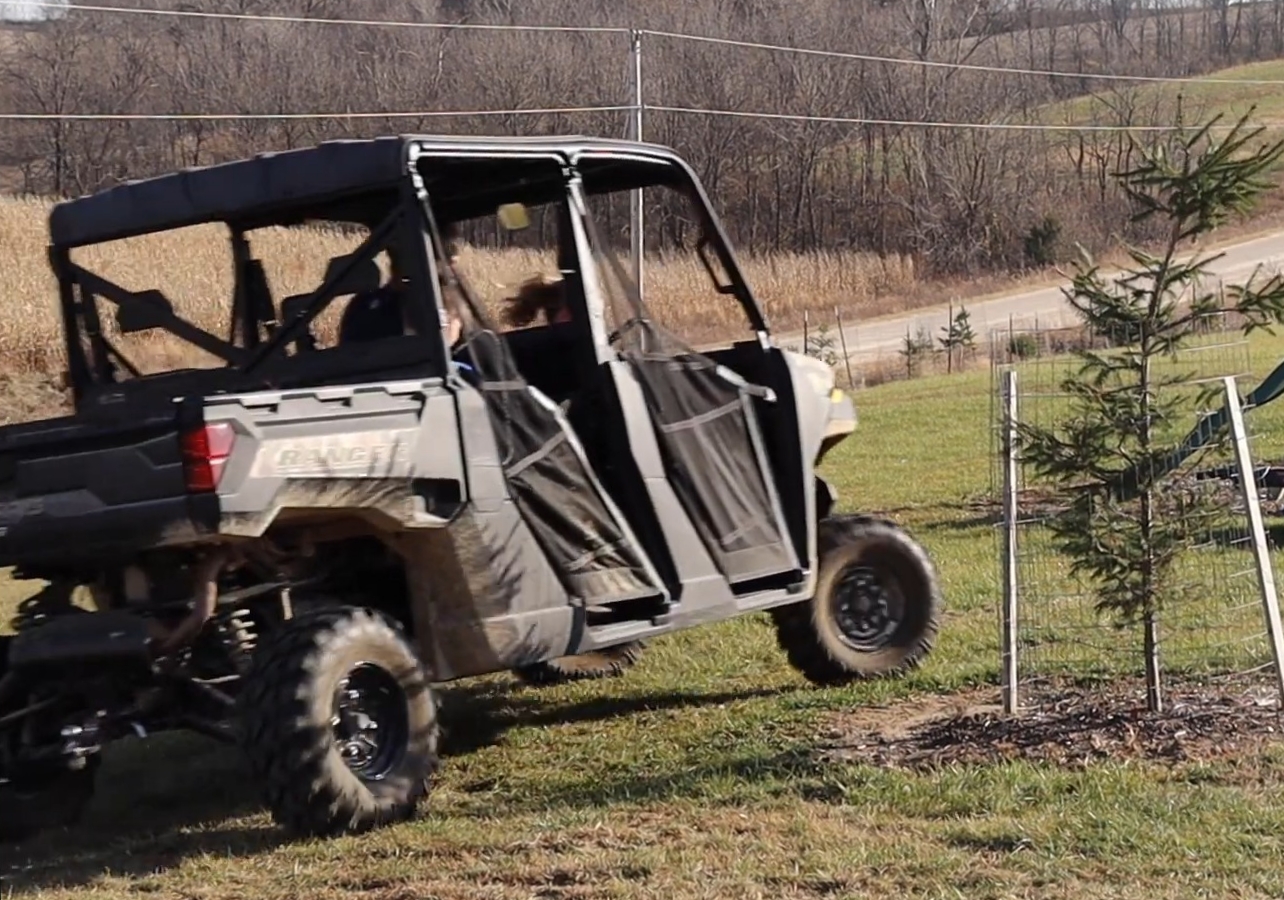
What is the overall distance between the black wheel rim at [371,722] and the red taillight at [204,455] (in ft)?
3.31

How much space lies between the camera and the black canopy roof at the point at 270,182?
23.1 feet

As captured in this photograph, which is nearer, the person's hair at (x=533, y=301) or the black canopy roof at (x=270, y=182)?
the black canopy roof at (x=270, y=182)

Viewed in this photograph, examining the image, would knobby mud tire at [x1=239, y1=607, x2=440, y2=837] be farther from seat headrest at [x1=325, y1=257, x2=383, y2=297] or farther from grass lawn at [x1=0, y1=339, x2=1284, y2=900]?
seat headrest at [x1=325, y1=257, x2=383, y2=297]

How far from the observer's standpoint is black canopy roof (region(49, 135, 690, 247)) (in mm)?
7051

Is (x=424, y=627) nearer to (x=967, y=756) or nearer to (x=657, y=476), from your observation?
(x=657, y=476)

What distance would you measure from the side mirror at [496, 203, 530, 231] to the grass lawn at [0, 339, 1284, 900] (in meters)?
2.27

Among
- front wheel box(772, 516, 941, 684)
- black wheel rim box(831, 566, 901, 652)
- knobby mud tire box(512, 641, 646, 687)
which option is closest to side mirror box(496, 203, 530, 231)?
front wheel box(772, 516, 941, 684)

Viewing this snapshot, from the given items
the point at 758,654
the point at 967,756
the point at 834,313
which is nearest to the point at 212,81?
the point at 834,313

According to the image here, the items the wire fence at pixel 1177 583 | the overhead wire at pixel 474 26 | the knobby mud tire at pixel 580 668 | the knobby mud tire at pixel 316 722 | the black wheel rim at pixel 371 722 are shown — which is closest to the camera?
the knobby mud tire at pixel 316 722

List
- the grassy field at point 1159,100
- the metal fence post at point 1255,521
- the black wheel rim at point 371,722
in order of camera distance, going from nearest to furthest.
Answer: the black wheel rim at point 371,722 < the metal fence post at point 1255,521 < the grassy field at point 1159,100

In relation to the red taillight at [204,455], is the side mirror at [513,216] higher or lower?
higher

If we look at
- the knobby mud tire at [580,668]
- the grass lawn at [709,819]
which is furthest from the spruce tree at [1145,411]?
the knobby mud tire at [580,668]

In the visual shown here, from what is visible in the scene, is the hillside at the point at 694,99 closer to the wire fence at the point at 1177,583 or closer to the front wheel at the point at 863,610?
the wire fence at the point at 1177,583

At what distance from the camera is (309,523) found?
6.80 metres
